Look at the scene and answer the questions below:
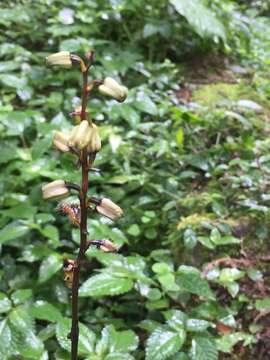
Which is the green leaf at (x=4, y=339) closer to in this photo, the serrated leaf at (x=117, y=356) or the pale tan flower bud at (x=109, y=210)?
the serrated leaf at (x=117, y=356)

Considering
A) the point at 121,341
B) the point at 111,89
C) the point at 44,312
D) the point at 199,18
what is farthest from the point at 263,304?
the point at 199,18

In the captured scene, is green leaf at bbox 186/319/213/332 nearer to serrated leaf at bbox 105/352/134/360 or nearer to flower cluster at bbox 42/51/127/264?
serrated leaf at bbox 105/352/134/360

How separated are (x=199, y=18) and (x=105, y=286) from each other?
2.55 meters

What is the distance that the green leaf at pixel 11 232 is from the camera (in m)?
2.04

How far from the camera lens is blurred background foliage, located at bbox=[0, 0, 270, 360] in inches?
73.4

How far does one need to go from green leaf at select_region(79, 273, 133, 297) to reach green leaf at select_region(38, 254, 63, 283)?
0.25 metres

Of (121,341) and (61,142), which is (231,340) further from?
Answer: (61,142)

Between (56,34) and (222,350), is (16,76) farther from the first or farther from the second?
(222,350)

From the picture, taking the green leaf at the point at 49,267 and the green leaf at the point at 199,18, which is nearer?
the green leaf at the point at 49,267

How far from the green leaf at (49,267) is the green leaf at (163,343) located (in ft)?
1.73

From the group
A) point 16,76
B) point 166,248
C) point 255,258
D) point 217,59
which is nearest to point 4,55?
point 16,76

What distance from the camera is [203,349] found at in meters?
1.75

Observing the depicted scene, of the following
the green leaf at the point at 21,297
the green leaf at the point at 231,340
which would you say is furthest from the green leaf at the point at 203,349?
the green leaf at the point at 21,297

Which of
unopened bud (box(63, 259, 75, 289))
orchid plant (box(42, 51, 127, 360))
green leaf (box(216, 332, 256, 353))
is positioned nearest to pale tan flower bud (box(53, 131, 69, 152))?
orchid plant (box(42, 51, 127, 360))
